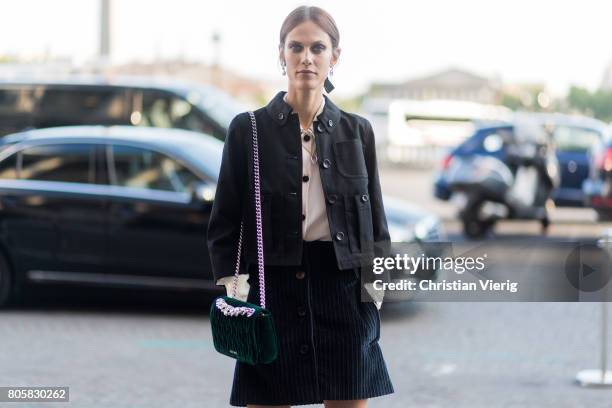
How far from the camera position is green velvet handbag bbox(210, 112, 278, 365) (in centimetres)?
348

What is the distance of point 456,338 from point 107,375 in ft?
8.61

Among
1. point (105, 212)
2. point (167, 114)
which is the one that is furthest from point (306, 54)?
point (167, 114)

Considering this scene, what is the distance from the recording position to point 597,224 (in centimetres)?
1755

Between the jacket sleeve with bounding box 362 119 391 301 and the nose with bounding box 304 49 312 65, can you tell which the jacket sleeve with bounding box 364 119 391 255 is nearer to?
the jacket sleeve with bounding box 362 119 391 301

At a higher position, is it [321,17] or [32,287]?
[321,17]

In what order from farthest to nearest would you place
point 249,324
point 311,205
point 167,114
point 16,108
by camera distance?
point 16,108, point 167,114, point 311,205, point 249,324

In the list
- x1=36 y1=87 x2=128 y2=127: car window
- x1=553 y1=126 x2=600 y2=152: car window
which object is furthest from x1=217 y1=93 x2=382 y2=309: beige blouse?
x1=553 y1=126 x2=600 y2=152: car window

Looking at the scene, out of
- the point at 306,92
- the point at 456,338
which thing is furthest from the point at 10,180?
the point at 306,92

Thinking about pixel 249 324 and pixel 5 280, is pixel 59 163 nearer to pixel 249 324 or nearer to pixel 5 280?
pixel 5 280

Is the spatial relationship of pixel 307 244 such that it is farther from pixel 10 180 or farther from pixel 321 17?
pixel 10 180

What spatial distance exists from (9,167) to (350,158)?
6.41m

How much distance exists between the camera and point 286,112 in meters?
3.63

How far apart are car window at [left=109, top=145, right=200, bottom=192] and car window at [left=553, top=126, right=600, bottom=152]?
343 inches

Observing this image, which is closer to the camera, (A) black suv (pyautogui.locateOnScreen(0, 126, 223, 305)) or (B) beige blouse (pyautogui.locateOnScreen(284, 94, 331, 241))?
(B) beige blouse (pyautogui.locateOnScreen(284, 94, 331, 241))
